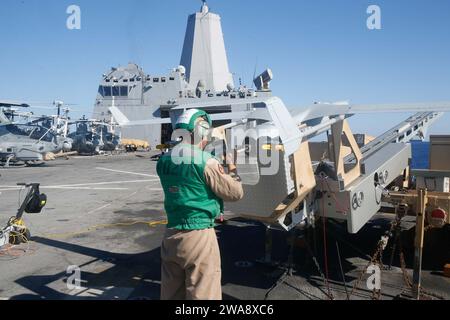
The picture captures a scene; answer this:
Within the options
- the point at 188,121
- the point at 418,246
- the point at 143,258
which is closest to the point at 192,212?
the point at 188,121

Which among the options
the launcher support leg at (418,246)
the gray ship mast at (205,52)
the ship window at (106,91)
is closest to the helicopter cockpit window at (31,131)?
the ship window at (106,91)

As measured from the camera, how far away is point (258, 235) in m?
8.40

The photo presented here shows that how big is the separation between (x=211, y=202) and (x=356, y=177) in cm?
310

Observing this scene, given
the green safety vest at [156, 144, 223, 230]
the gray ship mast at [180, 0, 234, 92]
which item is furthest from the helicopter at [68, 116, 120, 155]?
the green safety vest at [156, 144, 223, 230]

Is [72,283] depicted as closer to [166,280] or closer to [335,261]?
[166,280]

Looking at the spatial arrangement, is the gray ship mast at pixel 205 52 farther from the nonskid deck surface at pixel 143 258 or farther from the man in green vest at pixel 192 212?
the man in green vest at pixel 192 212

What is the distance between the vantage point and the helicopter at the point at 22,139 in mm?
22797

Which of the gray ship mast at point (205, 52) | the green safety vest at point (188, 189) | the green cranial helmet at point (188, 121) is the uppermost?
the gray ship mast at point (205, 52)

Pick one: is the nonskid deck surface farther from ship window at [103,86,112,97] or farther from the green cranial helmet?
ship window at [103,86,112,97]

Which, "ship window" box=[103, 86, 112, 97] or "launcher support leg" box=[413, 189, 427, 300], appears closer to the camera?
"launcher support leg" box=[413, 189, 427, 300]

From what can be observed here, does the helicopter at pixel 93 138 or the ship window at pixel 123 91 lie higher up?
the ship window at pixel 123 91

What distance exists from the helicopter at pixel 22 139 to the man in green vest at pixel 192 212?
22.2 meters

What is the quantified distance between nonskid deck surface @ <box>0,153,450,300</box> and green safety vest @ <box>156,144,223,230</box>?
92.1 inches

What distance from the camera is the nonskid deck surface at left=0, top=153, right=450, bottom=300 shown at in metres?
5.35
